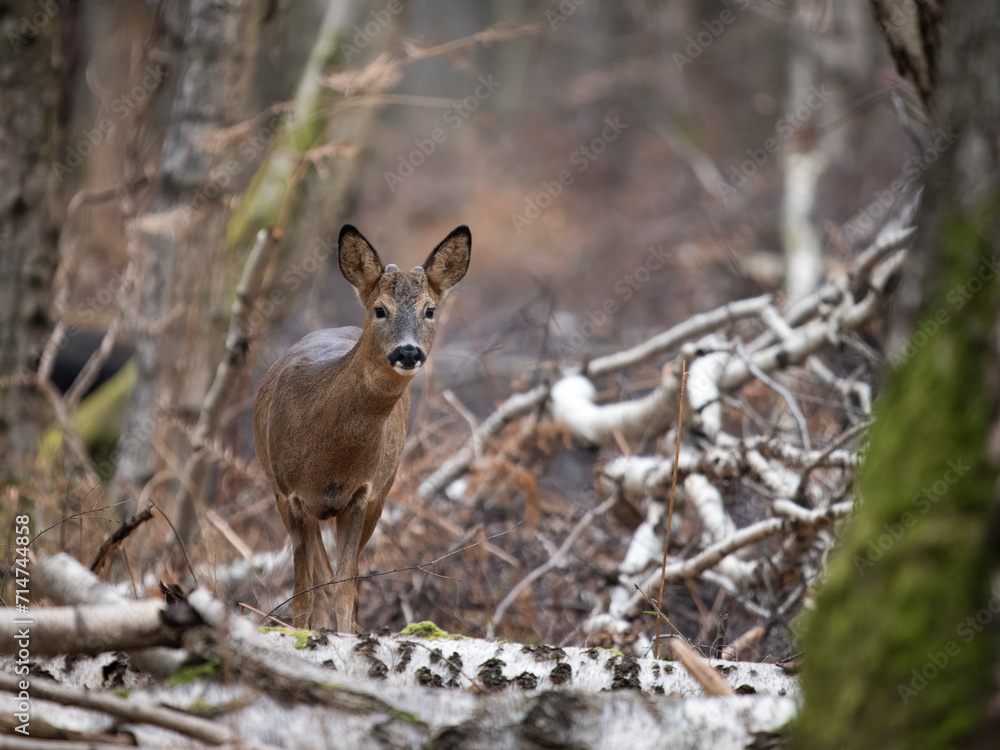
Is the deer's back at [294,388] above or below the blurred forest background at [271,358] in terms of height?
below

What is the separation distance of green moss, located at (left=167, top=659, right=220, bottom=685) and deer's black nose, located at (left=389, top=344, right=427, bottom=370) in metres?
1.37

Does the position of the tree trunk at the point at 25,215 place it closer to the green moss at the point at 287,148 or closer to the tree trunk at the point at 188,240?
the tree trunk at the point at 188,240

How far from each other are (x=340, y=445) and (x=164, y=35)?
18.5 ft

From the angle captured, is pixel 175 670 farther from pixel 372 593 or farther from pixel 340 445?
pixel 372 593

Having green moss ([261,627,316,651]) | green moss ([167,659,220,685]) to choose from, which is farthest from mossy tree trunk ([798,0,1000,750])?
green moss ([261,627,316,651])

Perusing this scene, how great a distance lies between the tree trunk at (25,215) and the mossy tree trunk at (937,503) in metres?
6.34

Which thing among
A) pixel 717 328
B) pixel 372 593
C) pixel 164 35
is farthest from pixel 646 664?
pixel 164 35

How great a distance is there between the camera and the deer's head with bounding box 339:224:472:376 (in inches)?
137

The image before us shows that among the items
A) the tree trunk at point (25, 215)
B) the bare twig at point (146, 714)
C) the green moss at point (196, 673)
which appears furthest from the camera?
the tree trunk at point (25, 215)

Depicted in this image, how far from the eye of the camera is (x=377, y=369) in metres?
3.65

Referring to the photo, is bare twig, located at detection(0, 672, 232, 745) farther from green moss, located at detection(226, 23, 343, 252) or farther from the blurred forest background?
green moss, located at detection(226, 23, 343, 252)

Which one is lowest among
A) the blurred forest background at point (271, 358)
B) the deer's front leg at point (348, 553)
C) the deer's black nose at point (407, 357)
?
the deer's front leg at point (348, 553)

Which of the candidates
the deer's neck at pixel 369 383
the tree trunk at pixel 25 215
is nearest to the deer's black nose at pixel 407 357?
the deer's neck at pixel 369 383

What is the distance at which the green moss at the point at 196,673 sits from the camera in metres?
2.32
